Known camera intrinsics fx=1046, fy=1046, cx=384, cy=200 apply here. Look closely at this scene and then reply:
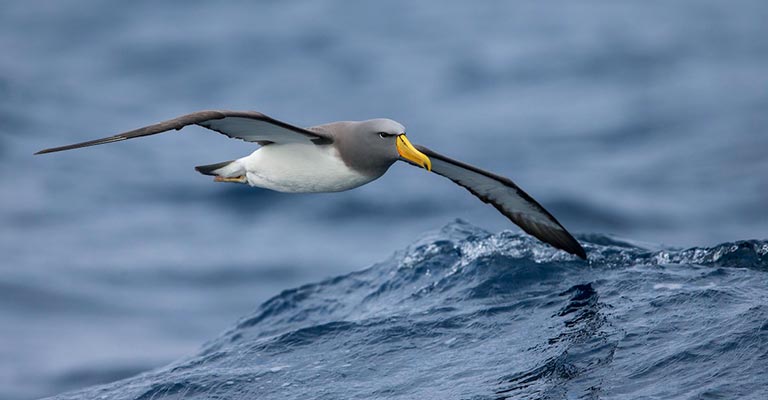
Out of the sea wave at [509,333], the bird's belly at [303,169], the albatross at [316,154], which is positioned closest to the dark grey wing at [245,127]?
the albatross at [316,154]

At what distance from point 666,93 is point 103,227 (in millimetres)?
13153

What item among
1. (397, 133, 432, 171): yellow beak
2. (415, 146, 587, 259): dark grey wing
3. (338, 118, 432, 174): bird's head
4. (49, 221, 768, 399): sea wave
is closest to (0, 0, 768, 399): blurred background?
(49, 221, 768, 399): sea wave

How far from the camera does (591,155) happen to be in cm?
2178

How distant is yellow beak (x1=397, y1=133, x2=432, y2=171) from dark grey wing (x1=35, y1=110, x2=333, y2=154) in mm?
717

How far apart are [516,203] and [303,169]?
3149mm

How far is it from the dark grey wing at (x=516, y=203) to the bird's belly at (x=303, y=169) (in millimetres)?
1735

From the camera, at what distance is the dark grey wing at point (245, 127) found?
8.61m

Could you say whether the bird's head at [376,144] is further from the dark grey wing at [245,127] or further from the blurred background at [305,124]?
the blurred background at [305,124]

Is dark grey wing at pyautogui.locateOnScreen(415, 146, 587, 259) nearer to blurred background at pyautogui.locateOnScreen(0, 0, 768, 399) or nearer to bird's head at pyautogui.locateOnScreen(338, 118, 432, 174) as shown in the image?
bird's head at pyautogui.locateOnScreen(338, 118, 432, 174)

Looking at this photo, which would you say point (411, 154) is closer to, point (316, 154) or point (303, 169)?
point (316, 154)

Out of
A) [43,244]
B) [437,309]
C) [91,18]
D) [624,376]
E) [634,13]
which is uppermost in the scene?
[91,18]

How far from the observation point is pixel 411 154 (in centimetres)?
1000

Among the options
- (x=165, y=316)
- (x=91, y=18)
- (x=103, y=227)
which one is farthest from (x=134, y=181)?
(x=91, y=18)

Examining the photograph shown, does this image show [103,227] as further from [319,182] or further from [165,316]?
[319,182]
